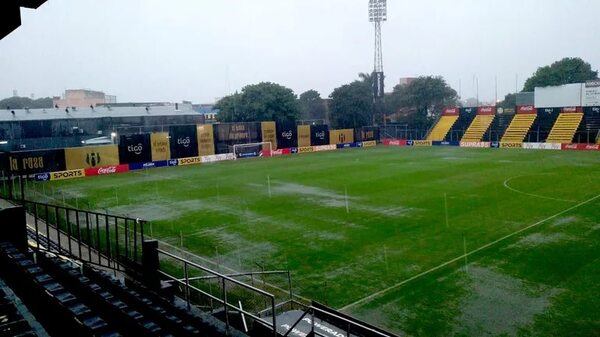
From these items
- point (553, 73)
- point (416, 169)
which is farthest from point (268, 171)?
point (553, 73)

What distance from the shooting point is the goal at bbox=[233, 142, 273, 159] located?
2178 inches

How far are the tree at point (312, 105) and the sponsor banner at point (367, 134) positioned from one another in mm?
44596

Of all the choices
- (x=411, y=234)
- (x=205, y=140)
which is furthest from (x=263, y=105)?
(x=411, y=234)

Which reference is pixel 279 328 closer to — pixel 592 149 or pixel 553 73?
pixel 592 149

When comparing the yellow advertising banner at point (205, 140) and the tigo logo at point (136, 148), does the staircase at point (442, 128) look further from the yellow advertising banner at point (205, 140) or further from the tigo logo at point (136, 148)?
the tigo logo at point (136, 148)

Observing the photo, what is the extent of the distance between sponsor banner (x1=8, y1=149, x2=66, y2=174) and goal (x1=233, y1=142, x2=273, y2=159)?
18.6 m

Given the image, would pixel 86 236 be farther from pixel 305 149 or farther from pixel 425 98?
pixel 425 98

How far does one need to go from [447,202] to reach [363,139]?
44853 millimetres

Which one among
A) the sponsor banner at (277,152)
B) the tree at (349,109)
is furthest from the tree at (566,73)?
the sponsor banner at (277,152)

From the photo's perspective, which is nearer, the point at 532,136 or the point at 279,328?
the point at 279,328

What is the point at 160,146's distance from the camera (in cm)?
4891

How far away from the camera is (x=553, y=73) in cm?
9131

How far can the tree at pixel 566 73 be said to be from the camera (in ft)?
297

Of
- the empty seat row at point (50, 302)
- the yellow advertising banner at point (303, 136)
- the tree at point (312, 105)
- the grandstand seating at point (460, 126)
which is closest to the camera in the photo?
the empty seat row at point (50, 302)
